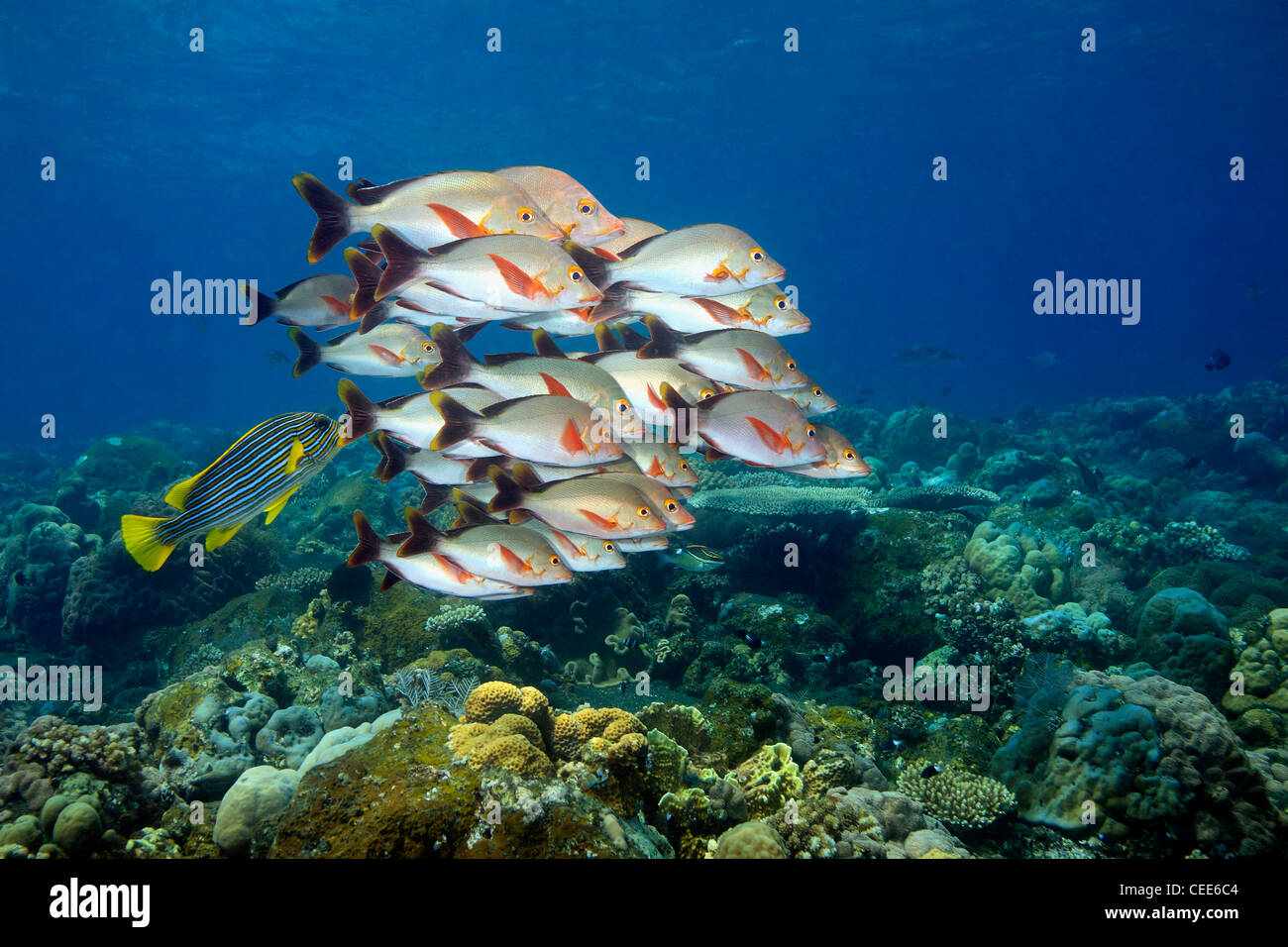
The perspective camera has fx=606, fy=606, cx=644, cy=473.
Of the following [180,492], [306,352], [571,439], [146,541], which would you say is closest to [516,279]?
[571,439]

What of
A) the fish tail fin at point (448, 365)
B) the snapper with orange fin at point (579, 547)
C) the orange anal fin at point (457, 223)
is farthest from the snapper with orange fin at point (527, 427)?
the orange anal fin at point (457, 223)

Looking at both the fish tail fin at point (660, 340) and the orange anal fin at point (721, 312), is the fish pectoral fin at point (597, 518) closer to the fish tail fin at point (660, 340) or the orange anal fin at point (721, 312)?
the fish tail fin at point (660, 340)

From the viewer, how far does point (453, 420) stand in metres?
2.98

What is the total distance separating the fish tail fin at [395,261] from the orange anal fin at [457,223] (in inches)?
10.8

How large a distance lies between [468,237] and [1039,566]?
876cm

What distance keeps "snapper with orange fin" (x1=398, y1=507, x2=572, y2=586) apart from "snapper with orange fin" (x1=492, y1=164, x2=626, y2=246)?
1.68m

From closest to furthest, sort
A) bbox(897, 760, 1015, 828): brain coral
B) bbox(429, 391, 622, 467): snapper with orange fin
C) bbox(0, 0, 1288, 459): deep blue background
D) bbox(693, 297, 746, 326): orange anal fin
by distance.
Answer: bbox(429, 391, 622, 467): snapper with orange fin, bbox(693, 297, 746, 326): orange anal fin, bbox(897, 760, 1015, 828): brain coral, bbox(0, 0, 1288, 459): deep blue background

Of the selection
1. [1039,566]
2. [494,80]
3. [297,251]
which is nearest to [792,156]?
[494,80]

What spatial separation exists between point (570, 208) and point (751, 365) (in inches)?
52.3

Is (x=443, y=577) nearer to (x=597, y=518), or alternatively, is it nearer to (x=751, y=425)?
(x=597, y=518)

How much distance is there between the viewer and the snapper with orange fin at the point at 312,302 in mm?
3748

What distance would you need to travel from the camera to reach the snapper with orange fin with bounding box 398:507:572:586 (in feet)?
10.4

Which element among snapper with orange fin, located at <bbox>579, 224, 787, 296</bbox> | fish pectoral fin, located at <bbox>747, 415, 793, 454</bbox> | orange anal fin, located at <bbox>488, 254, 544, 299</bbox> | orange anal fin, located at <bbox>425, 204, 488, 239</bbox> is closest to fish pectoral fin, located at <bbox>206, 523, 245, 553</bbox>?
orange anal fin, located at <bbox>425, 204, 488, 239</bbox>

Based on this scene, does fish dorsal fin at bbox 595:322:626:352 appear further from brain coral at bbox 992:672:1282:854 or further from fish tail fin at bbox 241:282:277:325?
brain coral at bbox 992:672:1282:854
